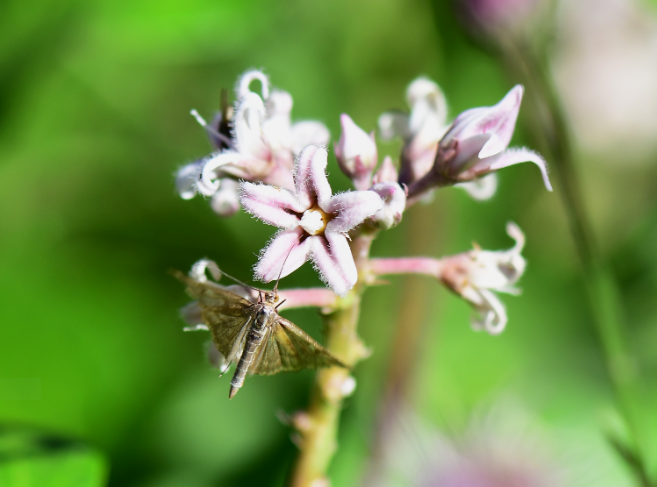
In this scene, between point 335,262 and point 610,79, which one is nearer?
point 335,262

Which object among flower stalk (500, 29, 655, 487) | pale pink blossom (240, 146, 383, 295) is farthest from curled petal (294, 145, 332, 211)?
flower stalk (500, 29, 655, 487)

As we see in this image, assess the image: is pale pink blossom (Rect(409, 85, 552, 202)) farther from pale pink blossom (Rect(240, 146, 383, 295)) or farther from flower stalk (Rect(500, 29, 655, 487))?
flower stalk (Rect(500, 29, 655, 487))

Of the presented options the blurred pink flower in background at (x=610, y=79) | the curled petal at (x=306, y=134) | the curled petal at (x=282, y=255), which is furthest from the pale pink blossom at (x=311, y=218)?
the blurred pink flower in background at (x=610, y=79)

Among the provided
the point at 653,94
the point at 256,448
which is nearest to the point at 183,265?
the point at 256,448

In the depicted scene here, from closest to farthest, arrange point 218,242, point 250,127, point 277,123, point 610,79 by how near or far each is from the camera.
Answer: point 250,127 → point 277,123 → point 218,242 → point 610,79

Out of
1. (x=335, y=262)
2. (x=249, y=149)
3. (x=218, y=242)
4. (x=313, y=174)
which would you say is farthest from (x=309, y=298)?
(x=218, y=242)

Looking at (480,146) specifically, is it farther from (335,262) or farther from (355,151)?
(335,262)

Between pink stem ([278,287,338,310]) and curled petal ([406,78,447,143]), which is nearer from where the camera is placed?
pink stem ([278,287,338,310])
